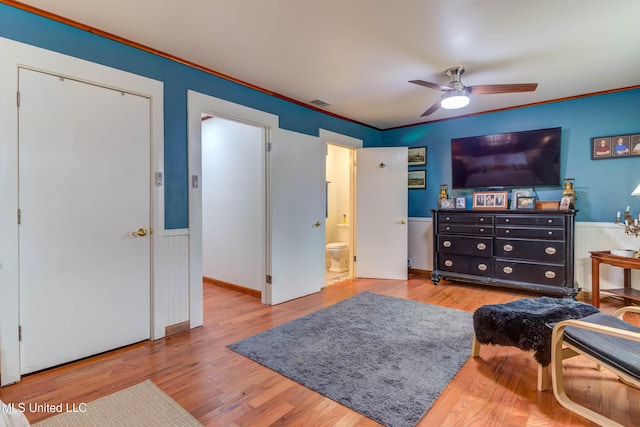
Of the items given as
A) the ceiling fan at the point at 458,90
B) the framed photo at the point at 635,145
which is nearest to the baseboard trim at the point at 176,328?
the ceiling fan at the point at 458,90

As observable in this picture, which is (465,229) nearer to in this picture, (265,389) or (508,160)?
(508,160)

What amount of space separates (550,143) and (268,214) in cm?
362

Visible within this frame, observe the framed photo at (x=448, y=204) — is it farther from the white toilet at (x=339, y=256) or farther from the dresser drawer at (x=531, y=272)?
the white toilet at (x=339, y=256)

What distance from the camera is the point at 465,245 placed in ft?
13.8

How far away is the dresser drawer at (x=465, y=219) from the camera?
4.03 meters

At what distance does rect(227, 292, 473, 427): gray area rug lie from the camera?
5.98 feet

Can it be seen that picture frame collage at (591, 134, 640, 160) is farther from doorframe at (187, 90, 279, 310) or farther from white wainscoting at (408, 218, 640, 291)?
doorframe at (187, 90, 279, 310)

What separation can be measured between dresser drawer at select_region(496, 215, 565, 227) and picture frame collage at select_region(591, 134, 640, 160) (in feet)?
3.08

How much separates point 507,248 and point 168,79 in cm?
413

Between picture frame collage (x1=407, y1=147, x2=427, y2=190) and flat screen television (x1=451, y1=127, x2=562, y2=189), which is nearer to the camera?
flat screen television (x1=451, y1=127, x2=562, y2=189)

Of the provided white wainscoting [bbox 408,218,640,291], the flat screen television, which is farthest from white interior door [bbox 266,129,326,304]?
white wainscoting [bbox 408,218,640,291]

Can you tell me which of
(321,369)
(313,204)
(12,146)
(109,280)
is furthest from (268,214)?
(12,146)

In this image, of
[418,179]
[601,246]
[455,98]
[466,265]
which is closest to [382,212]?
[418,179]

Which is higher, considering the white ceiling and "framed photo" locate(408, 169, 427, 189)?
the white ceiling
